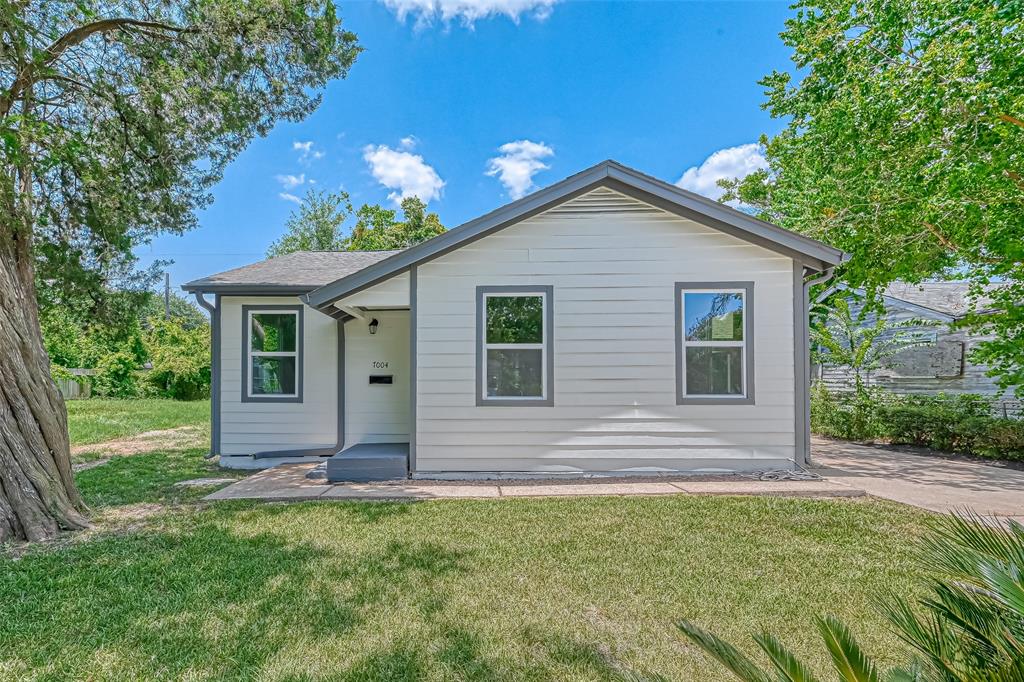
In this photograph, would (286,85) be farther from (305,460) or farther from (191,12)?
(305,460)

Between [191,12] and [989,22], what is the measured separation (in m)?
11.0

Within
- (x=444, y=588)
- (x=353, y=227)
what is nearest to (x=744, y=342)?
(x=444, y=588)

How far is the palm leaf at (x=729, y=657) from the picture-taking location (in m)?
1.31

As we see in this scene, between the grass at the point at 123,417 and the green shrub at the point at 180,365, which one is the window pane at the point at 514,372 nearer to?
the grass at the point at 123,417

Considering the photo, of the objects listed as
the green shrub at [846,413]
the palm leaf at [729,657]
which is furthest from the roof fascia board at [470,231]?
the green shrub at [846,413]

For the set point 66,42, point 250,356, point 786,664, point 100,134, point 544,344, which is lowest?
point 786,664

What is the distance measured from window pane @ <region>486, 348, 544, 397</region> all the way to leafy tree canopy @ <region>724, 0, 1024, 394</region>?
6874mm

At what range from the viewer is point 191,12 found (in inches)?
226

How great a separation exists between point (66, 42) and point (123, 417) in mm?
11979

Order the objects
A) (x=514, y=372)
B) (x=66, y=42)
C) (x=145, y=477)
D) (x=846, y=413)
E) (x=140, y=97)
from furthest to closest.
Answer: (x=846, y=413), (x=145, y=477), (x=514, y=372), (x=140, y=97), (x=66, y=42)

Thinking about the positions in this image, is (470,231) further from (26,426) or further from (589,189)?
(26,426)

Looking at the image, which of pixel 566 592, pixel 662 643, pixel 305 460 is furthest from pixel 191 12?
pixel 662 643

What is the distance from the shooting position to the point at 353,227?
28.8 m

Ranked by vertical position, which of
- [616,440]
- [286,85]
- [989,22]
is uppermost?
[989,22]
